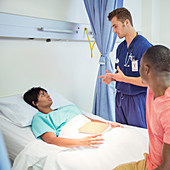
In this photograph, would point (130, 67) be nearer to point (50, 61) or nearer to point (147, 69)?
point (50, 61)

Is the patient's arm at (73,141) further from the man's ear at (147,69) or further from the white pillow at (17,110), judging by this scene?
the man's ear at (147,69)

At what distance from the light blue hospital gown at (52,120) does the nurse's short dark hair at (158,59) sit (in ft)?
3.54

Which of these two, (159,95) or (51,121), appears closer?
(159,95)

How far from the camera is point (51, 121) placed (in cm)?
196

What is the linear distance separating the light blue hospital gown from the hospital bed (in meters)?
0.06

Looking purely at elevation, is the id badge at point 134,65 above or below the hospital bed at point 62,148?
above

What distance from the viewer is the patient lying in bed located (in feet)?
5.44

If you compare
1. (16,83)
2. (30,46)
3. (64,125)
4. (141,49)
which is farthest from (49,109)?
(141,49)

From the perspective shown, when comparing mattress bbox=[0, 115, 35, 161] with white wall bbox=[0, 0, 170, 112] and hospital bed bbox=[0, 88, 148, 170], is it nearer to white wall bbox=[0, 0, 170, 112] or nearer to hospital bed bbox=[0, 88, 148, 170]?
hospital bed bbox=[0, 88, 148, 170]

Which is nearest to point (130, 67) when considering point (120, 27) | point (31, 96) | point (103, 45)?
point (120, 27)

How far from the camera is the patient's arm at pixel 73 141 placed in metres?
1.62

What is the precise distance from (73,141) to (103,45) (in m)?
1.31

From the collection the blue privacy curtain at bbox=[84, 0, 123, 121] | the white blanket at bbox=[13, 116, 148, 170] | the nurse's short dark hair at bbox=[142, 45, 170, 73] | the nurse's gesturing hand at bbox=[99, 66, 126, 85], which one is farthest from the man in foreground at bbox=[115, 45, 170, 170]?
the blue privacy curtain at bbox=[84, 0, 123, 121]

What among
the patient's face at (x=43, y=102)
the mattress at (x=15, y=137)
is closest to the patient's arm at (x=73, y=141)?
the mattress at (x=15, y=137)
